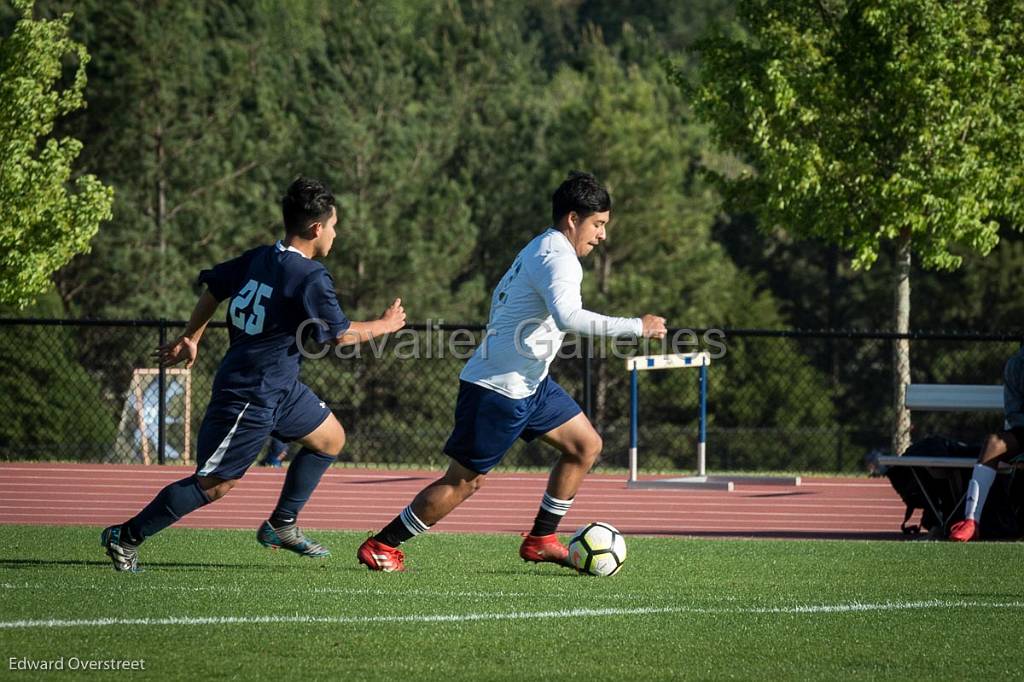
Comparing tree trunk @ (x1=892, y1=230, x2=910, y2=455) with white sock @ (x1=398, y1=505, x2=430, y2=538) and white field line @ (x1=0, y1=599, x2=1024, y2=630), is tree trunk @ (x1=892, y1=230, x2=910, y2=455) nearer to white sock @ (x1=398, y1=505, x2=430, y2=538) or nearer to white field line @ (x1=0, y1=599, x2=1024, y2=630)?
white field line @ (x1=0, y1=599, x2=1024, y2=630)

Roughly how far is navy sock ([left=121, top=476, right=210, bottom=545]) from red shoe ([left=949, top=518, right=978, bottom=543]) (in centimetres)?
543

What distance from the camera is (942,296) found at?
1576 inches

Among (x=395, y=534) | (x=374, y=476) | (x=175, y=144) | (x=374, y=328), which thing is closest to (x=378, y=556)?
(x=395, y=534)

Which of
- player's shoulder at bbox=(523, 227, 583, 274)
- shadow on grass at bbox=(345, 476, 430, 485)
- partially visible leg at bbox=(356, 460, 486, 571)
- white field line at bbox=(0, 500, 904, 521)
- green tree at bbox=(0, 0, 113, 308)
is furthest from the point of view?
green tree at bbox=(0, 0, 113, 308)

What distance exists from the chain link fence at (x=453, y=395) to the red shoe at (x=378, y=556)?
9713 millimetres

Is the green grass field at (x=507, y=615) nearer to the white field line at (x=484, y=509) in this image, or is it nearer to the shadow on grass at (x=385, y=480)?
the white field line at (x=484, y=509)

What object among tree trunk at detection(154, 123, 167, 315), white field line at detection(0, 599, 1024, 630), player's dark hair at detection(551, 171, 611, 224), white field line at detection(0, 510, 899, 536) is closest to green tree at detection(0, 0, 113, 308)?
white field line at detection(0, 510, 899, 536)

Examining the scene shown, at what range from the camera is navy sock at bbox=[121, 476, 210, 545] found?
6816 millimetres

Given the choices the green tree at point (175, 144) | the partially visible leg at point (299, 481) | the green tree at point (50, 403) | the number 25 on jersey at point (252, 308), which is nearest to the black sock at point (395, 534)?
the partially visible leg at point (299, 481)

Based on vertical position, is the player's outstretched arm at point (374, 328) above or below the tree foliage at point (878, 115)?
below

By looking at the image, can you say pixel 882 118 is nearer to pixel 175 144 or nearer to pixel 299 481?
pixel 299 481

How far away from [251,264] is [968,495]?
5.59 m

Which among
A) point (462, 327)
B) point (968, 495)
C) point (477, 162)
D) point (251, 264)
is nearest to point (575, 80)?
point (477, 162)

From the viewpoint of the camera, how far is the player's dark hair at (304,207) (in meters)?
6.95
